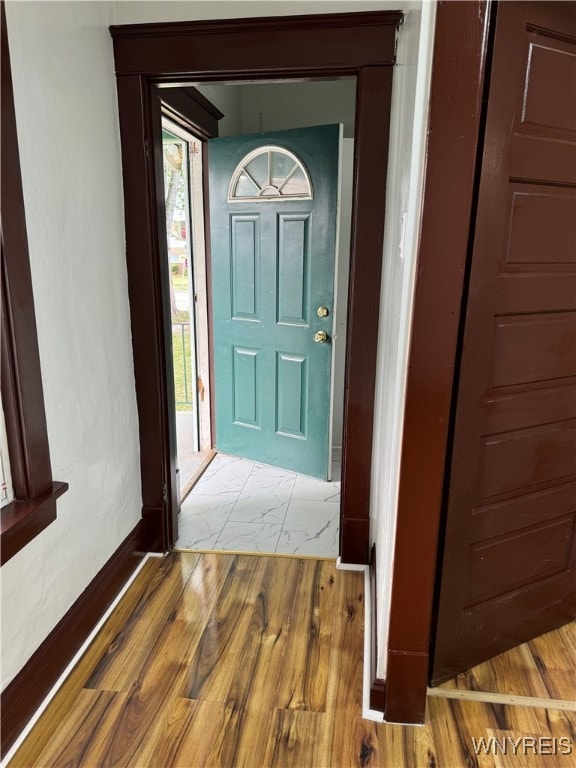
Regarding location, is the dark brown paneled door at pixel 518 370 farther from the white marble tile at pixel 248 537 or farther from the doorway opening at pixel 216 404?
the white marble tile at pixel 248 537

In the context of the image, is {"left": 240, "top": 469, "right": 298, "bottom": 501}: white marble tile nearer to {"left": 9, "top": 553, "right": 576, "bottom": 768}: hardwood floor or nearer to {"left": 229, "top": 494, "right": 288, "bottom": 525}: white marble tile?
{"left": 229, "top": 494, "right": 288, "bottom": 525}: white marble tile

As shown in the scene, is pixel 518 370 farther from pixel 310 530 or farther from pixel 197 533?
pixel 197 533

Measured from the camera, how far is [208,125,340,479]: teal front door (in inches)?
110

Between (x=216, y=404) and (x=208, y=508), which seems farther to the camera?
(x=216, y=404)

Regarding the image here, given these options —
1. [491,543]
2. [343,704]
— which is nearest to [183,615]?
[343,704]

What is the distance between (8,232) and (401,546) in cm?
132

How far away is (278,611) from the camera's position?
198 centimetres

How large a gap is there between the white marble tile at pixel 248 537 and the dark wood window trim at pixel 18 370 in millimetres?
1038

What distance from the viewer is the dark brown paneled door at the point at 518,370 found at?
3.98 ft

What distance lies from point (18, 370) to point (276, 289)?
1793 mm

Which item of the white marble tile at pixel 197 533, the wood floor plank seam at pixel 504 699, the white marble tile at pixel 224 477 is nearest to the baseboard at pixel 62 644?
the white marble tile at pixel 197 533

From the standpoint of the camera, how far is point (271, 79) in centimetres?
192

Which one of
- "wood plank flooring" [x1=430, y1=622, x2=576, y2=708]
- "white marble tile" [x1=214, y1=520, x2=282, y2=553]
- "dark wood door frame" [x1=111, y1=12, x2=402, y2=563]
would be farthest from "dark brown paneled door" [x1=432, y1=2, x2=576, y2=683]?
"white marble tile" [x1=214, y1=520, x2=282, y2=553]


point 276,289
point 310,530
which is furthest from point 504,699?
point 276,289
